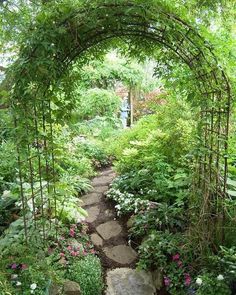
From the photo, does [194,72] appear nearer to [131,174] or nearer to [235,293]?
[235,293]

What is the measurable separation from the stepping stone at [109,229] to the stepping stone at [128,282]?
1.98 feet

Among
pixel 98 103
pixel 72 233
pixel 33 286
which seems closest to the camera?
pixel 33 286

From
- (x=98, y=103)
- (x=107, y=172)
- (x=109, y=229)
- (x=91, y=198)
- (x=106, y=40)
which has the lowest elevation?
(x=109, y=229)

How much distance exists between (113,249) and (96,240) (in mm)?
243

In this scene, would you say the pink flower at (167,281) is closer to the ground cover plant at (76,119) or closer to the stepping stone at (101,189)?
the ground cover plant at (76,119)

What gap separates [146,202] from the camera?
3.28 m

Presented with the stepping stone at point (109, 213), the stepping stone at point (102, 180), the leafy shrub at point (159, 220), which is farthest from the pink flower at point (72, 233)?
the stepping stone at point (102, 180)

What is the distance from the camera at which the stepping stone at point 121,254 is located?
290 cm

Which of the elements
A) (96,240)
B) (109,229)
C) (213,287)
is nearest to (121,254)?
(96,240)

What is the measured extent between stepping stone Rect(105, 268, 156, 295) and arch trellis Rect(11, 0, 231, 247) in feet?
2.69

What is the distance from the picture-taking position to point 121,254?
3.00 metres

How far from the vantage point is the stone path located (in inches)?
98.3

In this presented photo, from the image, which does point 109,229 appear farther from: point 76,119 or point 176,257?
point 76,119

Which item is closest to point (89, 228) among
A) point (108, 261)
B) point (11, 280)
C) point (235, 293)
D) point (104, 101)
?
point (108, 261)
